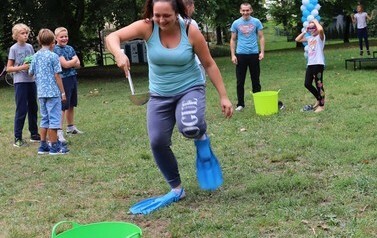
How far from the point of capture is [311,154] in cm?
546

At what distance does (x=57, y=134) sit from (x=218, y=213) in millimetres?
3558

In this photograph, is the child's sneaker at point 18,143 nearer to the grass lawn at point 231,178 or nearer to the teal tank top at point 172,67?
the grass lawn at point 231,178

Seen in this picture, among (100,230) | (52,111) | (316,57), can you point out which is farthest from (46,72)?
(316,57)

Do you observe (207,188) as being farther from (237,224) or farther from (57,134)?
(57,134)

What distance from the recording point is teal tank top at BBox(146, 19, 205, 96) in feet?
13.0

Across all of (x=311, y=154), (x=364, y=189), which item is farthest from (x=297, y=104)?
(x=364, y=189)

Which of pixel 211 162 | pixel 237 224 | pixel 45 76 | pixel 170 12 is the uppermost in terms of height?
pixel 170 12

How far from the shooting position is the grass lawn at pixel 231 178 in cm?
377

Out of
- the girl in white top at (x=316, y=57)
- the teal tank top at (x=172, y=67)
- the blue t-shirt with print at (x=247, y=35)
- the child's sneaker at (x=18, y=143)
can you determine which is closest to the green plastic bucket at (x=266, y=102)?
the girl in white top at (x=316, y=57)

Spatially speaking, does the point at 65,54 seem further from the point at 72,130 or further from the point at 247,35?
the point at 247,35

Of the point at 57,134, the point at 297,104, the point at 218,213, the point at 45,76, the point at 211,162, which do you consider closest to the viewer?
the point at 218,213

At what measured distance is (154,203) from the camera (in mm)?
4250

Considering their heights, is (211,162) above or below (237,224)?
above

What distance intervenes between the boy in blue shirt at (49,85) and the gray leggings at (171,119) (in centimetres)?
256
